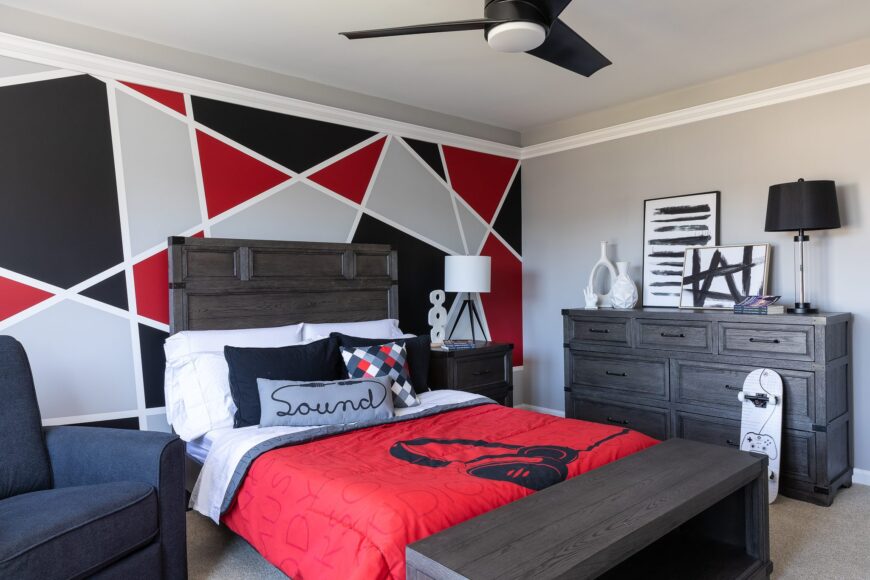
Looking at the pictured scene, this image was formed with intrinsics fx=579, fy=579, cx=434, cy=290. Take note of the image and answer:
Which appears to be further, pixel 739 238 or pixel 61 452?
pixel 739 238

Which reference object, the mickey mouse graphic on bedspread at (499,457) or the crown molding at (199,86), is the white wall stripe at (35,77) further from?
the mickey mouse graphic on bedspread at (499,457)

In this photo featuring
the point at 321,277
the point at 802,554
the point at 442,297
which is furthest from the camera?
the point at 442,297

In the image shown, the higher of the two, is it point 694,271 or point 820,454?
point 694,271

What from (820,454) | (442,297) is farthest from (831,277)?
(442,297)

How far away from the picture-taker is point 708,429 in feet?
11.7

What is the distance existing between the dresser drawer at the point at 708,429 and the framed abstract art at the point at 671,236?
87 cm

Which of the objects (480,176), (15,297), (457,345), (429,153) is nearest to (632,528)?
(457,345)

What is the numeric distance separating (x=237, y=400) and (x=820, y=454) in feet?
10.0

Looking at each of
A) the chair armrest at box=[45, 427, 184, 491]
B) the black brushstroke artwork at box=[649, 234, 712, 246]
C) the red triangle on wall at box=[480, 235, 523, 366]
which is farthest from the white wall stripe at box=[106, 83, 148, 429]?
the black brushstroke artwork at box=[649, 234, 712, 246]

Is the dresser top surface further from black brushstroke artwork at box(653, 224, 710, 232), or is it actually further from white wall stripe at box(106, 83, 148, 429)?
white wall stripe at box(106, 83, 148, 429)

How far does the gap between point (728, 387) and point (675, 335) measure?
0.44 metres

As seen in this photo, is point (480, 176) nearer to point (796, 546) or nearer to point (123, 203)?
point (123, 203)

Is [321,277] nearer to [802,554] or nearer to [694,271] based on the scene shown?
[694,271]

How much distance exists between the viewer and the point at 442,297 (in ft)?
14.2
